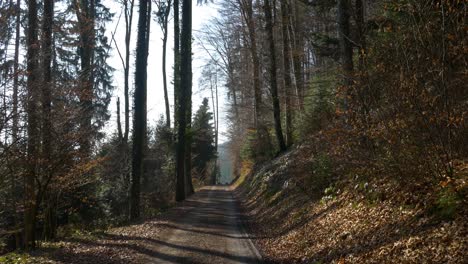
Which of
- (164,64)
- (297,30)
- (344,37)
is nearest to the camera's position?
(344,37)

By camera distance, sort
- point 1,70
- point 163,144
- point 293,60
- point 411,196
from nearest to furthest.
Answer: point 411,196
point 1,70
point 293,60
point 163,144

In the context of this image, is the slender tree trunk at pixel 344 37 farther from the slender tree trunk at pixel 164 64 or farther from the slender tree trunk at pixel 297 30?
the slender tree trunk at pixel 164 64

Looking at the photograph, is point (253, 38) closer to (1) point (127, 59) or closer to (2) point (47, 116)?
(1) point (127, 59)

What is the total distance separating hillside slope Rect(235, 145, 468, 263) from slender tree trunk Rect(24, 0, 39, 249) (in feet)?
19.0

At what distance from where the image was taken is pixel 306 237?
32.5ft

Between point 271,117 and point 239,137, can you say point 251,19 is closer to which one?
point 271,117

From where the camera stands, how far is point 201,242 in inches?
444

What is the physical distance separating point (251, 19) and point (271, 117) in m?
7.59

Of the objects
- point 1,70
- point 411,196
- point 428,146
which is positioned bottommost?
point 411,196

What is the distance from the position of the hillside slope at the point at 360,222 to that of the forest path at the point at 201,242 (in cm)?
54

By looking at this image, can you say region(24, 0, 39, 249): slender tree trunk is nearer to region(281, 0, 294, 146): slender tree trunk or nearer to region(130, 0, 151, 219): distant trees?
region(130, 0, 151, 219): distant trees

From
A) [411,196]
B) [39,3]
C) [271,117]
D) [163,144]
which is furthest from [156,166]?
[411,196]

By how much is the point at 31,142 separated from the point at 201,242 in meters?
4.77

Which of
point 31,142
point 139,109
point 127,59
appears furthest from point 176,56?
point 31,142
